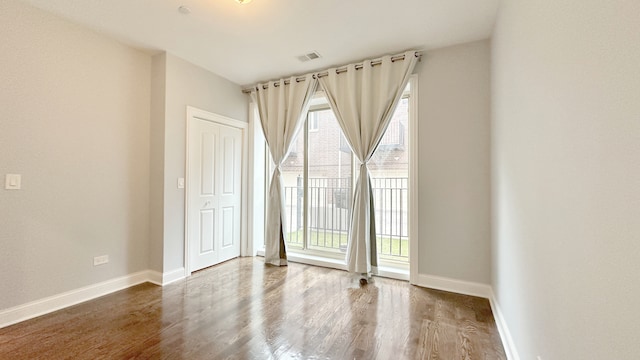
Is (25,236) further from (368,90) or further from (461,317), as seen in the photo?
(461,317)

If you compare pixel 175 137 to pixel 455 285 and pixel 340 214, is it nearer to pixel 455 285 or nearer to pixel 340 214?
pixel 340 214

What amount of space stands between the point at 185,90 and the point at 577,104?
3539mm

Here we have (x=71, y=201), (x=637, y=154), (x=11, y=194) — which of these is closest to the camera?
(x=637, y=154)

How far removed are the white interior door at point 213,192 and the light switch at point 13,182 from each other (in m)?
1.40

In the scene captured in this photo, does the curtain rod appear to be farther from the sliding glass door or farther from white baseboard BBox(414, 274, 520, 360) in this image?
white baseboard BBox(414, 274, 520, 360)

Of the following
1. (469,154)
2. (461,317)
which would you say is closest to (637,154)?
(461,317)

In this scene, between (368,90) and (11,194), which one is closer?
(11,194)

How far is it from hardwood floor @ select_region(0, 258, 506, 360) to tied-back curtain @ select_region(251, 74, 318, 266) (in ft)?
2.49

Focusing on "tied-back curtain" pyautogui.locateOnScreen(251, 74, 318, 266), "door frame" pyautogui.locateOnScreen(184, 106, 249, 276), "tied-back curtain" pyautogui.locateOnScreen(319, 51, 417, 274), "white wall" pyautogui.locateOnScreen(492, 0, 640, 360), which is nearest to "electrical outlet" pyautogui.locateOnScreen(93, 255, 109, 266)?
"door frame" pyautogui.locateOnScreen(184, 106, 249, 276)

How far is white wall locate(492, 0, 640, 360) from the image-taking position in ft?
2.06

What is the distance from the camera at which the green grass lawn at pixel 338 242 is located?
3529 mm

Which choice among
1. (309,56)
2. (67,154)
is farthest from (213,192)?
(309,56)

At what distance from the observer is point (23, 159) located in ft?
7.20

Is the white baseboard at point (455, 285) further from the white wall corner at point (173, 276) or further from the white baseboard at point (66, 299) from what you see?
the white baseboard at point (66, 299)
